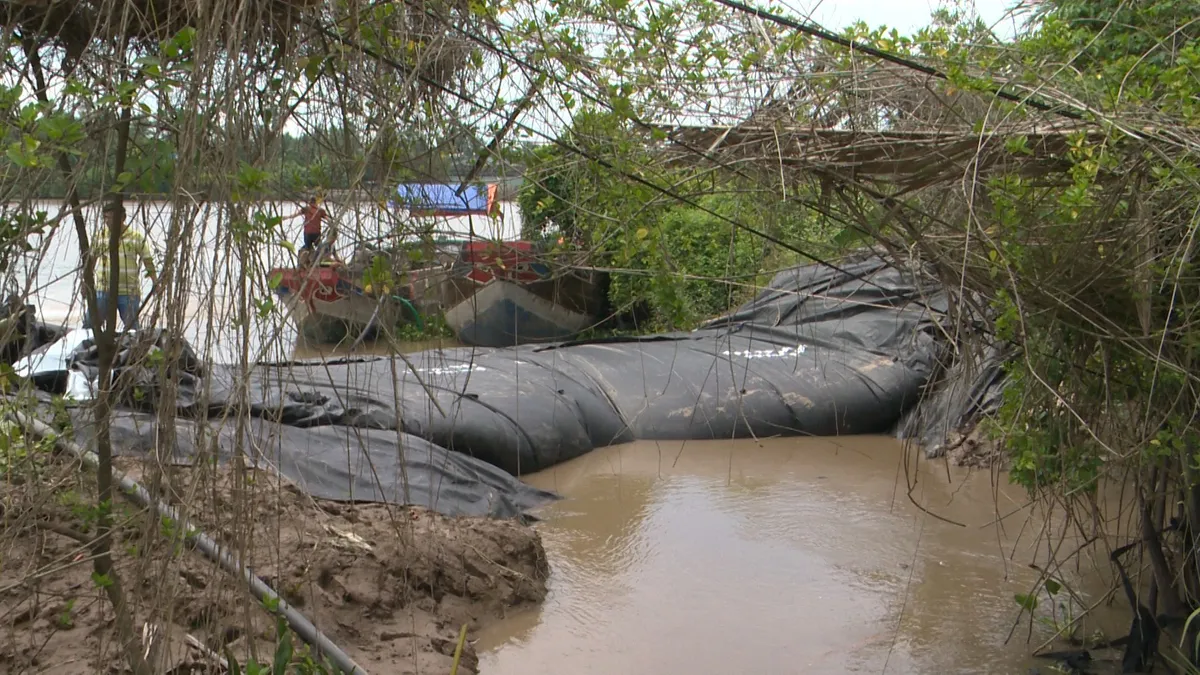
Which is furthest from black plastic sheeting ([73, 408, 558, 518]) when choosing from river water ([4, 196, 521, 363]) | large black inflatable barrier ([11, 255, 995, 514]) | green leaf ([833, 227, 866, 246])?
river water ([4, 196, 521, 363])

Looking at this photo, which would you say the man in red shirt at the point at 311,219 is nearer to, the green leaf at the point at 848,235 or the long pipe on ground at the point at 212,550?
the long pipe on ground at the point at 212,550

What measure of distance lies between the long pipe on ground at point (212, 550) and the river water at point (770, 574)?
3.07ft

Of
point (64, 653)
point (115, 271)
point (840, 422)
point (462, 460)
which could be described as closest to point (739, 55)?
point (115, 271)

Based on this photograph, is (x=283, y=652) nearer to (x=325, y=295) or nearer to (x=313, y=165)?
(x=325, y=295)

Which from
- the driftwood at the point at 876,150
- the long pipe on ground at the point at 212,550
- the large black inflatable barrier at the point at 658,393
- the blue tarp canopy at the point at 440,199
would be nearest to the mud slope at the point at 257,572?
the long pipe on ground at the point at 212,550

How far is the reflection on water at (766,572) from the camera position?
4566 millimetres

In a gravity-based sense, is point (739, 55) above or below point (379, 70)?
above

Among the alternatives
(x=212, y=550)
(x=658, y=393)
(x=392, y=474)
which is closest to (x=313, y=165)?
(x=212, y=550)

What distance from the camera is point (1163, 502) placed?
395 centimetres

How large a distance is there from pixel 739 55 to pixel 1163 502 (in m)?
2.29

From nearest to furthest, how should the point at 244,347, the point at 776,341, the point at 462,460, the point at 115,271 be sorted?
the point at 244,347, the point at 115,271, the point at 462,460, the point at 776,341

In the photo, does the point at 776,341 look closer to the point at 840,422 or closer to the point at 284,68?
the point at 840,422

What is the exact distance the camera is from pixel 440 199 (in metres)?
2.68

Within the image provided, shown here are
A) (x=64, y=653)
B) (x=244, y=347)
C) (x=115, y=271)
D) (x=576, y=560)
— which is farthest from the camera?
(x=576, y=560)
